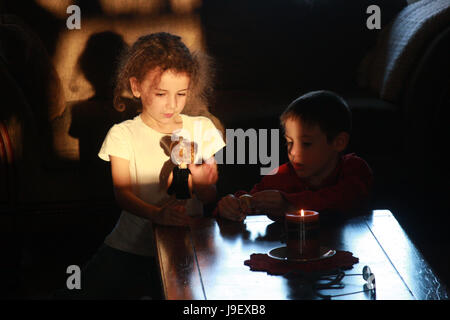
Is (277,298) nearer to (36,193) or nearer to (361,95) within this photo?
(36,193)

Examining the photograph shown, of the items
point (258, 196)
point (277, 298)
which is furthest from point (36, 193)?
point (277, 298)

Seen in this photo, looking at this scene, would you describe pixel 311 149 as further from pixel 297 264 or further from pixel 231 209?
pixel 297 264

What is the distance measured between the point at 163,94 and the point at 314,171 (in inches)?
15.6

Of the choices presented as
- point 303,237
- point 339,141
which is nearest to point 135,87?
point 339,141

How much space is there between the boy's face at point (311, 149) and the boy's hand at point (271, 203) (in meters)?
0.13

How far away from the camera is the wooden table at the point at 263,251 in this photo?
107 cm

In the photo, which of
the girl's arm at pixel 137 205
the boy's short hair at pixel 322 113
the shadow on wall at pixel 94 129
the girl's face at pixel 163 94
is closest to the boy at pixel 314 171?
the boy's short hair at pixel 322 113

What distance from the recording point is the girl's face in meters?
1.65

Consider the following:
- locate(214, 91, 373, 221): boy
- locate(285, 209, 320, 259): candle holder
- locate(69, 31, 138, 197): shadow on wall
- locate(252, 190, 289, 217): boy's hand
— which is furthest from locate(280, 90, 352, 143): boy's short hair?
locate(69, 31, 138, 197): shadow on wall

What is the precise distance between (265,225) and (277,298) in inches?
17.6

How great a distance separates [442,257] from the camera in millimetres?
2186

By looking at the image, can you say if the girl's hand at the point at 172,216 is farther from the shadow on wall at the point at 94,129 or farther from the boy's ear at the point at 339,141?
the shadow on wall at the point at 94,129

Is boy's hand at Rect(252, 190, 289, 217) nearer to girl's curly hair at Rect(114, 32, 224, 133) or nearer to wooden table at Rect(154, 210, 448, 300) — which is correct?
wooden table at Rect(154, 210, 448, 300)
